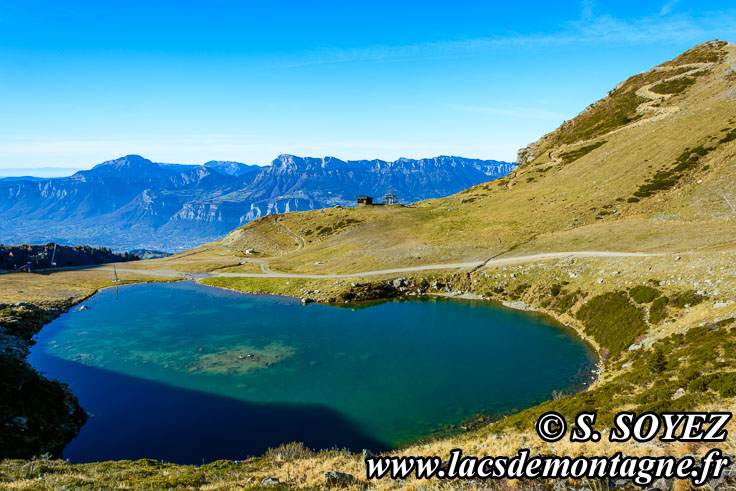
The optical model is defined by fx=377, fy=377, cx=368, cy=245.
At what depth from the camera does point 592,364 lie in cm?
4281

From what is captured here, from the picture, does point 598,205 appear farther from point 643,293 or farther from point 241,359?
point 241,359

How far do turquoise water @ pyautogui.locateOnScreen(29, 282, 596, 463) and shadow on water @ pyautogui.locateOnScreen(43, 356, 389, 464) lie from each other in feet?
0.49

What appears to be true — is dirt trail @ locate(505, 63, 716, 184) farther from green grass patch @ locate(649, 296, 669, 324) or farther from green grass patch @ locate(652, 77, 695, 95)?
green grass patch @ locate(649, 296, 669, 324)

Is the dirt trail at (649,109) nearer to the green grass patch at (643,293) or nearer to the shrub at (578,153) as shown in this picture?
the shrub at (578,153)

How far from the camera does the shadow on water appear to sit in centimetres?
3047

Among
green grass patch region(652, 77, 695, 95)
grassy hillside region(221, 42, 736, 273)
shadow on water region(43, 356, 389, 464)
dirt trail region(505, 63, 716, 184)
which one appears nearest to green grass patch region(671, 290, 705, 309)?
grassy hillside region(221, 42, 736, 273)

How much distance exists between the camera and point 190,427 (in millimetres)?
33906

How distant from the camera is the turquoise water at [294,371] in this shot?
108 feet

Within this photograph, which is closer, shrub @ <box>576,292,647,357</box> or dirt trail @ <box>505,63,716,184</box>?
shrub @ <box>576,292,647,357</box>

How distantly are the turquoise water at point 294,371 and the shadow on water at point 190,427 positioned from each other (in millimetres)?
150

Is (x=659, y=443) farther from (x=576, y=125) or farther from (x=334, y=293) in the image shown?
(x=576, y=125)

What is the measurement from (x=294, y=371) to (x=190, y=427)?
13.5 meters

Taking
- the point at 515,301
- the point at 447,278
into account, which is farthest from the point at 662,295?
the point at 447,278

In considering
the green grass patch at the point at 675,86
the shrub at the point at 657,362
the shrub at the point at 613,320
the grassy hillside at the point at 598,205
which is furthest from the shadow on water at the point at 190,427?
the green grass patch at the point at 675,86
